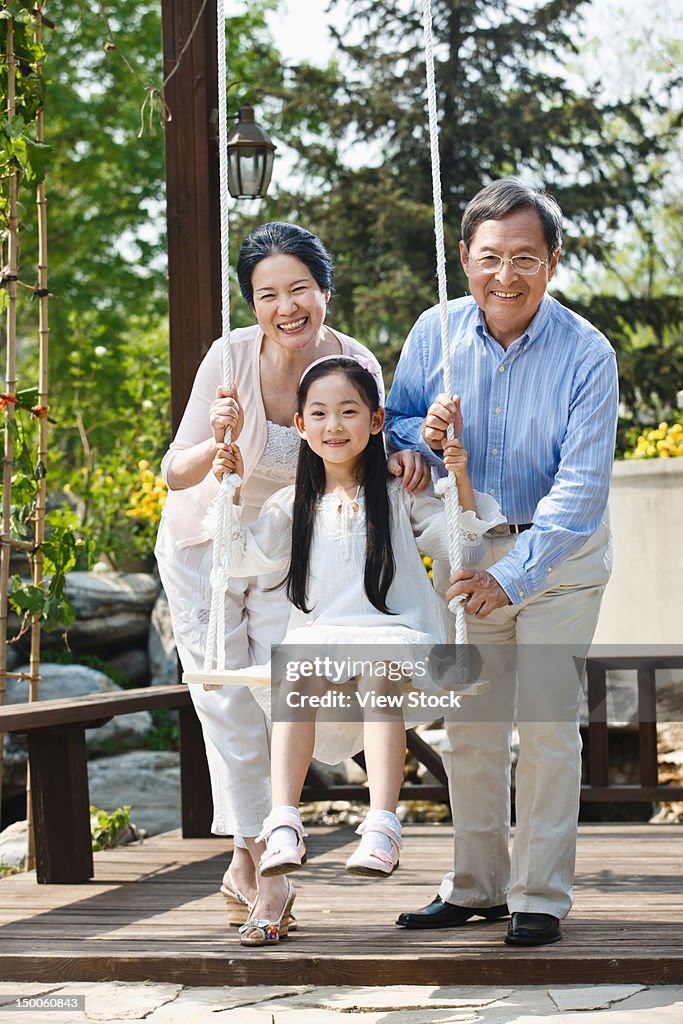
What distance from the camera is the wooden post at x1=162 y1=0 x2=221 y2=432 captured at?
4.54 metres

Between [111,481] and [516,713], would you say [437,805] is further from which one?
[111,481]

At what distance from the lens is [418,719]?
2.95 meters

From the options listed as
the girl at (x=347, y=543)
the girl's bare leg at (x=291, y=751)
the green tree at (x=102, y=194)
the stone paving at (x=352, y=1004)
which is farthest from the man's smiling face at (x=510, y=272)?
the green tree at (x=102, y=194)

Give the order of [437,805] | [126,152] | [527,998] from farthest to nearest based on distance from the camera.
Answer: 1. [126,152]
2. [437,805]
3. [527,998]

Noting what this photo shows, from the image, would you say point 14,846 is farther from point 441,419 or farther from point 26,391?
point 441,419

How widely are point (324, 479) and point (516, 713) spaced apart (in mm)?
727

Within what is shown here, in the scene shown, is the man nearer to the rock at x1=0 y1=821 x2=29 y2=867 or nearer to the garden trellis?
the garden trellis

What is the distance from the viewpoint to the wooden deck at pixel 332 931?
285 cm

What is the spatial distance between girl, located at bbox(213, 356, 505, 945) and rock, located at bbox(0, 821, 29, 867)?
193cm

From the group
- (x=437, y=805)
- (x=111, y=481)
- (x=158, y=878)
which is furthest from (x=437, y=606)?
(x=111, y=481)

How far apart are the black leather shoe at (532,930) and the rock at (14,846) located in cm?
225

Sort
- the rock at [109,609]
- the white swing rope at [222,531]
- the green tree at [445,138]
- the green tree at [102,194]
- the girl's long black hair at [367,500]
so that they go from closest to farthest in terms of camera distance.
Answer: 1. the white swing rope at [222,531]
2. the girl's long black hair at [367,500]
3. the rock at [109,609]
4. the green tree at [445,138]
5. the green tree at [102,194]

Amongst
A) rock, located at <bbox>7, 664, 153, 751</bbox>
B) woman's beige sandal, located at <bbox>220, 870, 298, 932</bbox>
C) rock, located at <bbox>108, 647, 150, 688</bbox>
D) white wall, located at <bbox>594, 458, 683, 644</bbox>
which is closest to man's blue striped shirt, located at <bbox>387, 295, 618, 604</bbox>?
woman's beige sandal, located at <bbox>220, 870, 298, 932</bbox>

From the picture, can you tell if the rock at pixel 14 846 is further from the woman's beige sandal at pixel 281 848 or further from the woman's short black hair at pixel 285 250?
the woman's short black hair at pixel 285 250
